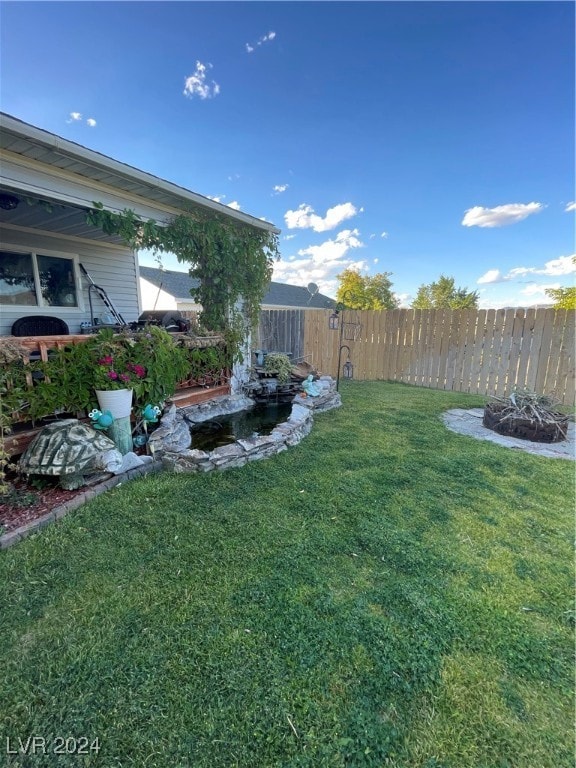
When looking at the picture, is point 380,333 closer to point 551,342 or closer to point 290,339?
point 290,339

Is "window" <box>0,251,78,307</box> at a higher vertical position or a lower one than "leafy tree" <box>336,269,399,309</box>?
lower

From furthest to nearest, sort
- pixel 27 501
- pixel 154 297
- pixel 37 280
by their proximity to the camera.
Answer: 1. pixel 154 297
2. pixel 37 280
3. pixel 27 501

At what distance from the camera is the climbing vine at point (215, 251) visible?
4109 millimetres

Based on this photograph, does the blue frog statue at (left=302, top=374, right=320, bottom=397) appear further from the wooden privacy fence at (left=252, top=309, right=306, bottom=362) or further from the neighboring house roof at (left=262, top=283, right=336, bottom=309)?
the neighboring house roof at (left=262, top=283, right=336, bottom=309)

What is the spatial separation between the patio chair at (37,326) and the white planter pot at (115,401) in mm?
3098

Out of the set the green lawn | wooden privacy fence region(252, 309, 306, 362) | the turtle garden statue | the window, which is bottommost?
the green lawn

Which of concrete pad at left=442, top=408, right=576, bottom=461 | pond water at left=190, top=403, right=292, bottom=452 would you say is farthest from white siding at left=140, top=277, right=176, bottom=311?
concrete pad at left=442, top=408, right=576, bottom=461

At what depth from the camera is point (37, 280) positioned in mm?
5543

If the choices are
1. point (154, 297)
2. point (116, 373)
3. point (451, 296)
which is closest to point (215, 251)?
point (116, 373)

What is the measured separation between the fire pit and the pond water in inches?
114

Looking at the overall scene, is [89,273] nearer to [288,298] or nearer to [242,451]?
[242,451]

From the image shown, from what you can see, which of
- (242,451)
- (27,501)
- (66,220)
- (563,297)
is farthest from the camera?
(563,297)

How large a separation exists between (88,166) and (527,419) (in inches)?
230

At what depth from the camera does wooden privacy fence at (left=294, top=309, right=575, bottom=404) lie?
18.2ft
